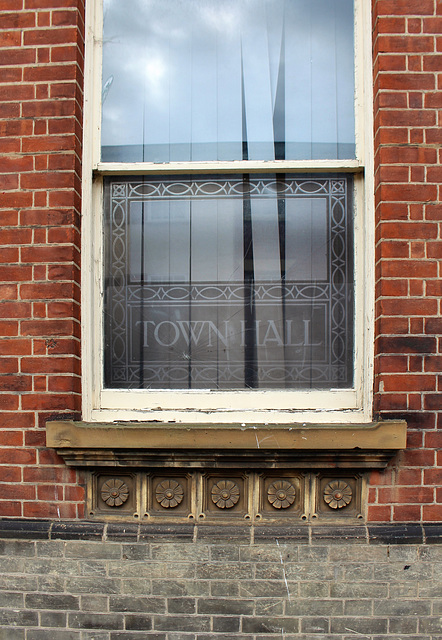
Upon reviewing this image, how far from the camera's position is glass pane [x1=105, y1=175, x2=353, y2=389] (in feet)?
9.10

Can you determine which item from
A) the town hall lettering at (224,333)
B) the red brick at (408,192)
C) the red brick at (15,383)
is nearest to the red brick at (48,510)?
the red brick at (15,383)

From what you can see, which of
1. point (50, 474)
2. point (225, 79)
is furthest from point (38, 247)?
point (225, 79)

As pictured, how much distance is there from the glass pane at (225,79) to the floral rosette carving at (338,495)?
1.85m

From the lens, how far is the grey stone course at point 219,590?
251 centimetres

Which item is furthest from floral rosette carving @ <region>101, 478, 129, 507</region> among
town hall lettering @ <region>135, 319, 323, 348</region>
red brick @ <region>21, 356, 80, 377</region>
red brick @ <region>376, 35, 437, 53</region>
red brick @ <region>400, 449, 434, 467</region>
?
red brick @ <region>376, 35, 437, 53</region>

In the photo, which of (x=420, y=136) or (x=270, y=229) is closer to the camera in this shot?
(x=420, y=136)

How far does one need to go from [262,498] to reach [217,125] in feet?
7.03

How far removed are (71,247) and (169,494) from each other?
1.44m

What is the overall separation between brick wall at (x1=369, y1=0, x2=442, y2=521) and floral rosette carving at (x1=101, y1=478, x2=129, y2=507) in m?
1.32

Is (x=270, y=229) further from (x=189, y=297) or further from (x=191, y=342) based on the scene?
(x=191, y=342)

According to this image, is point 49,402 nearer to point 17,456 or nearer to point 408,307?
point 17,456

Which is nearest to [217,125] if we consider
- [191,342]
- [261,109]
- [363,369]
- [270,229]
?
[261,109]

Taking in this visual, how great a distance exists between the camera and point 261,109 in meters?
2.87

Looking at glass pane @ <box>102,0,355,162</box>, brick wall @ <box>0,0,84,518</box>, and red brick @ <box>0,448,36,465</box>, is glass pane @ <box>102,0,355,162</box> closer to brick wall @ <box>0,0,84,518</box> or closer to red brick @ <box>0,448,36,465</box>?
brick wall @ <box>0,0,84,518</box>
